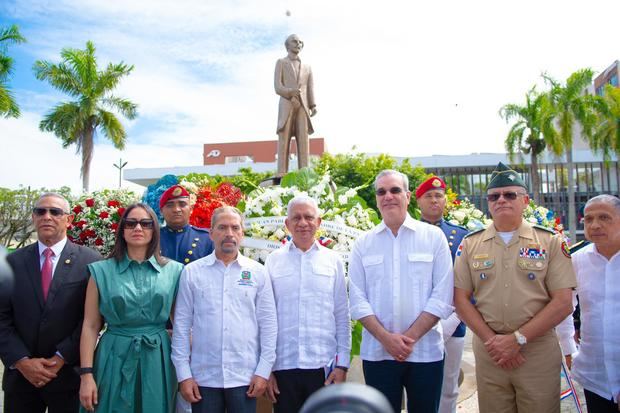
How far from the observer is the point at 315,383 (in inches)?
121

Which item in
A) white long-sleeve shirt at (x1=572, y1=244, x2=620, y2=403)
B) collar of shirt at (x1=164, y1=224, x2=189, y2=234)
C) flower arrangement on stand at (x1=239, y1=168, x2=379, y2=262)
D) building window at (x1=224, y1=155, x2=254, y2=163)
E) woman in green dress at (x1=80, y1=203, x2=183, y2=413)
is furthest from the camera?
building window at (x1=224, y1=155, x2=254, y2=163)

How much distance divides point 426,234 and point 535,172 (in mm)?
31960

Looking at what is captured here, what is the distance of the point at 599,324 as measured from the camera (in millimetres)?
3125

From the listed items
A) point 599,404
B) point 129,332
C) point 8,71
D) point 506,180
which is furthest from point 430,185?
point 8,71

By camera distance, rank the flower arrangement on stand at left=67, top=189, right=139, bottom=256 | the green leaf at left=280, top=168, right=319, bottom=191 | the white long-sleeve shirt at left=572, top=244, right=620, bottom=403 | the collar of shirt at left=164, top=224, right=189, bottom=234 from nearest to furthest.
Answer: the white long-sleeve shirt at left=572, top=244, right=620, bottom=403
the collar of shirt at left=164, top=224, right=189, bottom=234
the green leaf at left=280, top=168, right=319, bottom=191
the flower arrangement on stand at left=67, top=189, right=139, bottom=256

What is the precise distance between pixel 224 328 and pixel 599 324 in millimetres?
2305

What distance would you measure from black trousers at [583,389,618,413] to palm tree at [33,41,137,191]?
25.4 meters

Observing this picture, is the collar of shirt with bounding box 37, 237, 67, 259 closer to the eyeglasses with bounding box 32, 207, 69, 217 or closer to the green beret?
the eyeglasses with bounding box 32, 207, 69, 217

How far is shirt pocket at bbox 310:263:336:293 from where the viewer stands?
318cm

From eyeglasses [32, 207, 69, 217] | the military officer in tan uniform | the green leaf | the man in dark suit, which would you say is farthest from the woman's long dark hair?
the green leaf

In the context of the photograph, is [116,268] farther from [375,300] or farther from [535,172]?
[535,172]

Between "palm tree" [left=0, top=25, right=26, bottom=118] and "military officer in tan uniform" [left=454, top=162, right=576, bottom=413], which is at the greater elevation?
"palm tree" [left=0, top=25, right=26, bottom=118]

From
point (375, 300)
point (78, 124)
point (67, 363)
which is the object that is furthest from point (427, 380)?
point (78, 124)

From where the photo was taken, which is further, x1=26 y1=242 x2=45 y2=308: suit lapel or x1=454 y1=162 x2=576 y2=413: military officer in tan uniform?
x1=26 y1=242 x2=45 y2=308: suit lapel
